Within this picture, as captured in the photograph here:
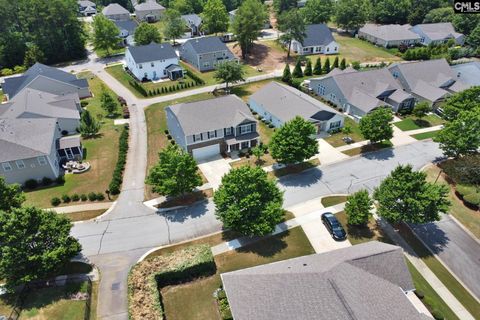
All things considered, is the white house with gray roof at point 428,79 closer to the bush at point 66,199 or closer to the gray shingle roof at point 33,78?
the bush at point 66,199

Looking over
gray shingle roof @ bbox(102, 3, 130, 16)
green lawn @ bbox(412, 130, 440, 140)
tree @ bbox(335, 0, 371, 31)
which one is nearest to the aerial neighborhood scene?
green lawn @ bbox(412, 130, 440, 140)

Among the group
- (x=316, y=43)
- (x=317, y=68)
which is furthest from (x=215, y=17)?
(x=317, y=68)

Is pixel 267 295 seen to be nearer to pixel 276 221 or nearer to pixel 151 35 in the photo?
pixel 276 221

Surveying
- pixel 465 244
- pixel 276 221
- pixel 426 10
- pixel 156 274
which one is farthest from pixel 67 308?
pixel 426 10

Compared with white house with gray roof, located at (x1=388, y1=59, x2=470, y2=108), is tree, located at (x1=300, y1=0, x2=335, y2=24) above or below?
above

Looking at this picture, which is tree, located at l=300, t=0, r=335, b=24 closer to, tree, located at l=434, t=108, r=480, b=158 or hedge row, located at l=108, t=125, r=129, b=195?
tree, located at l=434, t=108, r=480, b=158

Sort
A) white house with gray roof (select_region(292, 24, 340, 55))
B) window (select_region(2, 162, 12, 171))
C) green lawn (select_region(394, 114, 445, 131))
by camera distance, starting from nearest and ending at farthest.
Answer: window (select_region(2, 162, 12, 171)), green lawn (select_region(394, 114, 445, 131)), white house with gray roof (select_region(292, 24, 340, 55))

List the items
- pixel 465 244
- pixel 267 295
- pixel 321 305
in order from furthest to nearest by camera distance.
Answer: pixel 465 244 < pixel 267 295 < pixel 321 305

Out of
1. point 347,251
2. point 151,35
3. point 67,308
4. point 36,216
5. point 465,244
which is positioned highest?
point 151,35

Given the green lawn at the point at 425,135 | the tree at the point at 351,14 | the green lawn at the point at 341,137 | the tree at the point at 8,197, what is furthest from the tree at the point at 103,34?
the green lawn at the point at 425,135
